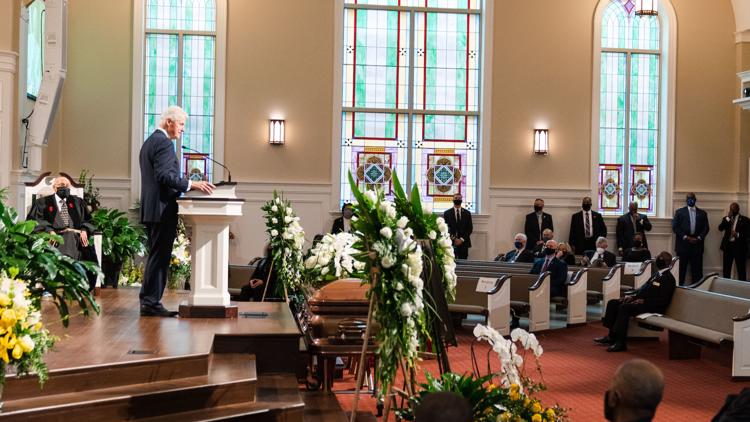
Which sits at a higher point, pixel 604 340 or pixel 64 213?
pixel 64 213

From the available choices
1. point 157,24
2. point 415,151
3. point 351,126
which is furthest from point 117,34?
point 415,151

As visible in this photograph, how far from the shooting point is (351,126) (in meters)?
14.9

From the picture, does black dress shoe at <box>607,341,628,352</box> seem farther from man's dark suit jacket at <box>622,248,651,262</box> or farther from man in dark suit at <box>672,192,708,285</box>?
man in dark suit at <box>672,192,708,285</box>

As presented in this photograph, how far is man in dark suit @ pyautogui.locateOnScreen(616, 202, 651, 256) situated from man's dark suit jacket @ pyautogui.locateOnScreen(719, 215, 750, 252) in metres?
1.28

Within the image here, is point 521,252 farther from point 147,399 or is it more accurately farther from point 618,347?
point 147,399

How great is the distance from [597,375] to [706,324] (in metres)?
1.55

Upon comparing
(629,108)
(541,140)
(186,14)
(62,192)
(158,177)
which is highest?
(186,14)

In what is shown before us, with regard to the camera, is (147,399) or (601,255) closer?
(147,399)

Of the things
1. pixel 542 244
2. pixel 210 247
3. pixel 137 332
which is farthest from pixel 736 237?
pixel 137 332

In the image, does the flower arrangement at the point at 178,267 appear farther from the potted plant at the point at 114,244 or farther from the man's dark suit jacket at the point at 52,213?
the man's dark suit jacket at the point at 52,213

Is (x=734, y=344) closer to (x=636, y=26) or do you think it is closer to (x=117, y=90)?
(x=636, y=26)

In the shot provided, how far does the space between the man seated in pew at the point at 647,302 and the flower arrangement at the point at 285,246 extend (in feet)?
11.7

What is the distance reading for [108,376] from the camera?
4.66 meters

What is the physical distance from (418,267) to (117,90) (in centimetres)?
1085
